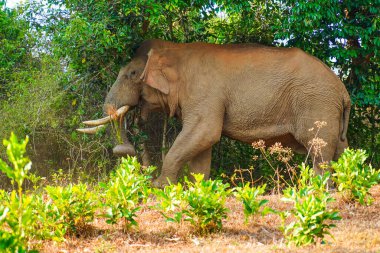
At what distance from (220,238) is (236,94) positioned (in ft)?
13.5

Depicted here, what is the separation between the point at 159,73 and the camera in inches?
418

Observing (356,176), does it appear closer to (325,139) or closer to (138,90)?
(325,139)

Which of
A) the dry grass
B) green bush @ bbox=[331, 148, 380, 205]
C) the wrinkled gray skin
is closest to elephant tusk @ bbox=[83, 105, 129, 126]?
the wrinkled gray skin

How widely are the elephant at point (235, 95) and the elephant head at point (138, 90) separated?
0.01 meters

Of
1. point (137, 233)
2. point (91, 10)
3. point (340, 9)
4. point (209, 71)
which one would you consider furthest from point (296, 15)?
point (137, 233)

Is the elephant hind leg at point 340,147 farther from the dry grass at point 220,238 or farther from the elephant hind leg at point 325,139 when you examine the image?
the dry grass at point 220,238

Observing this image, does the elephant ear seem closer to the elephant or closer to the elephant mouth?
the elephant

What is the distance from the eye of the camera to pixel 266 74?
10477 mm

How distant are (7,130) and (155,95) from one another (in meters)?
2.76

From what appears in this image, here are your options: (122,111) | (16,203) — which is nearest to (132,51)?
(122,111)

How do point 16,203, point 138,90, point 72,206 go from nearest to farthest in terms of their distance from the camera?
1. point 16,203
2. point 72,206
3. point 138,90

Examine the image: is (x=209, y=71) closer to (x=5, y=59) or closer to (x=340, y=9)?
(x=340, y=9)

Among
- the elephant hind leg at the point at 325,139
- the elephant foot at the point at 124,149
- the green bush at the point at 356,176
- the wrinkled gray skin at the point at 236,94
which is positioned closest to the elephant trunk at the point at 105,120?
the wrinkled gray skin at the point at 236,94

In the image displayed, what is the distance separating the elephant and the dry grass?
2.65 metres
